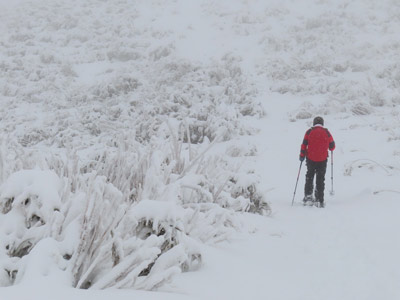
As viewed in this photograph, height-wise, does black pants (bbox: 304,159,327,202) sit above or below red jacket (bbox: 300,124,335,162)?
below

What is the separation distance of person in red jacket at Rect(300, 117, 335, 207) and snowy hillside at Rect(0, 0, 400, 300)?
0.36 meters

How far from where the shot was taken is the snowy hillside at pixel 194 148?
83.7 inches

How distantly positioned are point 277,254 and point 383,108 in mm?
9634

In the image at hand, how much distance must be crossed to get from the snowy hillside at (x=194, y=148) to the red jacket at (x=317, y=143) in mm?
807

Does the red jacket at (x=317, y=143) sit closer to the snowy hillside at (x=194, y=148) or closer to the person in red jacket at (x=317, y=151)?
the person in red jacket at (x=317, y=151)

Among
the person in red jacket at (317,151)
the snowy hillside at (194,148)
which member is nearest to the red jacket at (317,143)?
the person in red jacket at (317,151)

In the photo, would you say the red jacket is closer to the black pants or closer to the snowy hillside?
the black pants

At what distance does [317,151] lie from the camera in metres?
6.99

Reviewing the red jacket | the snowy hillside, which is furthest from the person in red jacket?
the snowy hillside

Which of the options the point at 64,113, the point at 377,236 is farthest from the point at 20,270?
the point at 64,113

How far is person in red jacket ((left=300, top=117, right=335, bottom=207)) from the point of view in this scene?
6.88 meters

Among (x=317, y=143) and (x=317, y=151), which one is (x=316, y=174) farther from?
(x=317, y=143)

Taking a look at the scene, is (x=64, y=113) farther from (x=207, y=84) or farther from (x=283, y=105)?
(x=283, y=105)

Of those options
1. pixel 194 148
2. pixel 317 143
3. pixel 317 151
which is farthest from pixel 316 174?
pixel 194 148
